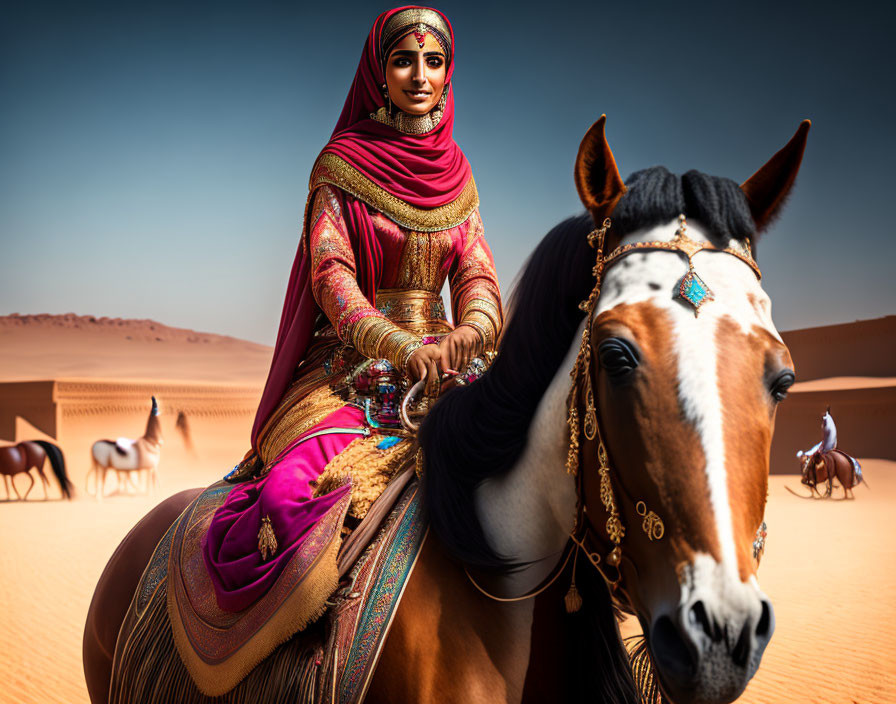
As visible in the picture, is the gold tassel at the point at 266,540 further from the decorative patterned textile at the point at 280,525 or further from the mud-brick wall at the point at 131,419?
the mud-brick wall at the point at 131,419

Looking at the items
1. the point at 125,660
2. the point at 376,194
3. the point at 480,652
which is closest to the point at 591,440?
the point at 480,652

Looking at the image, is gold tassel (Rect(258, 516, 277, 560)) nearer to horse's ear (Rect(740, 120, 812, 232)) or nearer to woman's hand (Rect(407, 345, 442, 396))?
woman's hand (Rect(407, 345, 442, 396))

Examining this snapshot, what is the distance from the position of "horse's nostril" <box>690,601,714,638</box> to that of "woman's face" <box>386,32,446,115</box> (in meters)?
2.07

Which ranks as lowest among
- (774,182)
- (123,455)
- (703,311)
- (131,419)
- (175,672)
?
(131,419)

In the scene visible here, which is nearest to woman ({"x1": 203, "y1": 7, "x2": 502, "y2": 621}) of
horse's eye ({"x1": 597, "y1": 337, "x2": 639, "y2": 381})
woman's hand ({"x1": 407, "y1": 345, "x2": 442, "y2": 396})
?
woman's hand ({"x1": 407, "y1": 345, "x2": 442, "y2": 396})

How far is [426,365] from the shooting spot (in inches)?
77.1

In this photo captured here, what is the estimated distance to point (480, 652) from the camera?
157cm

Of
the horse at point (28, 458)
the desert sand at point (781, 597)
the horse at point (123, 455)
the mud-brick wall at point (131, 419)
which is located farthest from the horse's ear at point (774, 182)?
the mud-brick wall at point (131, 419)

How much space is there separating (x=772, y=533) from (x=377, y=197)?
53.0 ft

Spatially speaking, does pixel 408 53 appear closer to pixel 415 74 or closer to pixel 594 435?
pixel 415 74

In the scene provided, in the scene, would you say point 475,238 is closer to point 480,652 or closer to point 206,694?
point 480,652

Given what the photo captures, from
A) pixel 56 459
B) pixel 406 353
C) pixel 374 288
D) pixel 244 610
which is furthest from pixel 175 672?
pixel 56 459

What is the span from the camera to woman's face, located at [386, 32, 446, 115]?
247cm

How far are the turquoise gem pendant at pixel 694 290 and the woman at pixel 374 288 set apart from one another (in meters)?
0.89
